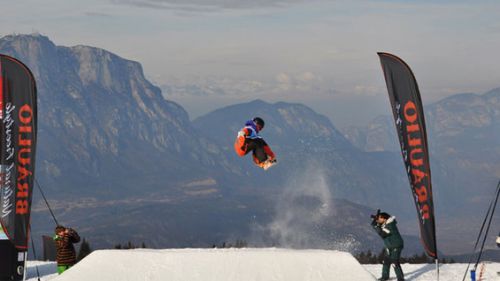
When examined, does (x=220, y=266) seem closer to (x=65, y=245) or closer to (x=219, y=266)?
(x=219, y=266)

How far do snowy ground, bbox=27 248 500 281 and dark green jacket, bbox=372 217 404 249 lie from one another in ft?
Result: 3.65

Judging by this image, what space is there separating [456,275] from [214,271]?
25.3 feet

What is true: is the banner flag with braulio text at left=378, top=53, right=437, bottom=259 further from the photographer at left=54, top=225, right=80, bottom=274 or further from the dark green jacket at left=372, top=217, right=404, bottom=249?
the photographer at left=54, top=225, right=80, bottom=274

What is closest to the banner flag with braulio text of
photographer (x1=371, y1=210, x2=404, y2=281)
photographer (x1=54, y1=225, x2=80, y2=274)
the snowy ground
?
photographer (x1=371, y1=210, x2=404, y2=281)

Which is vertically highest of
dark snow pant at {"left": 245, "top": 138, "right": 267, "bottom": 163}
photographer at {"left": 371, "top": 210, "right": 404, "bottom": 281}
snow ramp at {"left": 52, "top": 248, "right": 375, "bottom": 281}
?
dark snow pant at {"left": 245, "top": 138, "right": 267, "bottom": 163}

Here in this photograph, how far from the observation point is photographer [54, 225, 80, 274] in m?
22.5

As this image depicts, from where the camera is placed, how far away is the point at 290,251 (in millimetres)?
21391

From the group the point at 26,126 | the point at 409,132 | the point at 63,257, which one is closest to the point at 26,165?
the point at 26,126

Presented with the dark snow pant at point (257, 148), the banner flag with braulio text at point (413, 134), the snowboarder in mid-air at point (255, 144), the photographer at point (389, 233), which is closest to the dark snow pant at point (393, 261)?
the photographer at point (389, 233)

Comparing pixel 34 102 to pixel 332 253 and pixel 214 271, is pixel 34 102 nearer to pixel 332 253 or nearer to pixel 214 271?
pixel 214 271

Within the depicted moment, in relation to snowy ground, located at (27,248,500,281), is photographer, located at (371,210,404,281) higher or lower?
higher

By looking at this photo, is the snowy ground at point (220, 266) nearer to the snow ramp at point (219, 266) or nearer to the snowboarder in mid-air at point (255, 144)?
the snow ramp at point (219, 266)

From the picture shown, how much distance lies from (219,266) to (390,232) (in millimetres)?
4421

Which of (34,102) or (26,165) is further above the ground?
(34,102)
